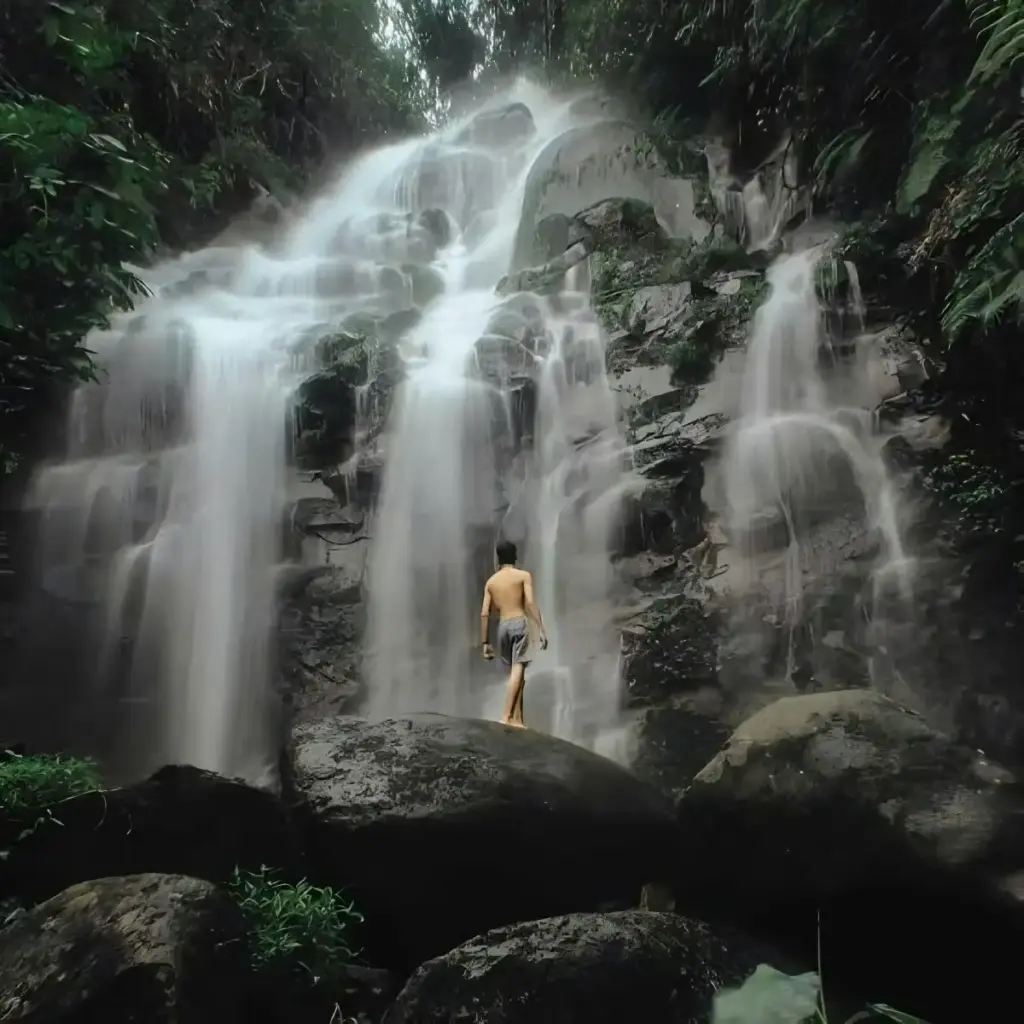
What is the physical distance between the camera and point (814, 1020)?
221 cm

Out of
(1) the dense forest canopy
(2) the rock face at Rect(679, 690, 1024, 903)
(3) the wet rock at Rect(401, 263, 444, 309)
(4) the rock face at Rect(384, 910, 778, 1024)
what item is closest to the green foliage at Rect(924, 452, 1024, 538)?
(1) the dense forest canopy

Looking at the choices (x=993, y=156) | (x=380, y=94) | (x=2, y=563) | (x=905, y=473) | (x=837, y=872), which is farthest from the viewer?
(x=380, y=94)

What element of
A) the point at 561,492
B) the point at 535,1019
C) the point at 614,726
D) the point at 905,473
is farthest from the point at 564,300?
the point at 535,1019

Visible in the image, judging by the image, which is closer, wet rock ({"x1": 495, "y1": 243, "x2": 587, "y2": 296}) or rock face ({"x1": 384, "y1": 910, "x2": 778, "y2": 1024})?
Answer: rock face ({"x1": 384, "y1": 910, "x2": 778, "y2": 1024})

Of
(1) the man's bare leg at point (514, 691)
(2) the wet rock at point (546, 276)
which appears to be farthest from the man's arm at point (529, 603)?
(2) the wet rock at point (546, 276)

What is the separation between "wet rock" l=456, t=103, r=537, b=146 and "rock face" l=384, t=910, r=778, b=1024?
61.1ft

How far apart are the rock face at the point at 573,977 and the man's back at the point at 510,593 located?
3000 millimetres

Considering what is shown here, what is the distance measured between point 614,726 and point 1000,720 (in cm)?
306

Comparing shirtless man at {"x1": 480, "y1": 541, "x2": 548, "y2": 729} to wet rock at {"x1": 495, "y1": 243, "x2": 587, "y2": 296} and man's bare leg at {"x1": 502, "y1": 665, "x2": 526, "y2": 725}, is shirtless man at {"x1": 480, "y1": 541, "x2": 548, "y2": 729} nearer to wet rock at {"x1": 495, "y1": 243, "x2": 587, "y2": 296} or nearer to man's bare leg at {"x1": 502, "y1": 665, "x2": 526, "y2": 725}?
man's bare leg at {"x1": 502, "y1": 665, "x2": 526, "y2": 725}

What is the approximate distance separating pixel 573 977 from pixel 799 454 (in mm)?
6214

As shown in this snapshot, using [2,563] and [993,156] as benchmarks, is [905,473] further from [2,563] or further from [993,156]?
[2,563]

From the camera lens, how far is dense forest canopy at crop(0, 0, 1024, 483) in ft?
22.1

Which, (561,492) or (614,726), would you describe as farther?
(561,492)

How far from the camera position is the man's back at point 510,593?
640cm
